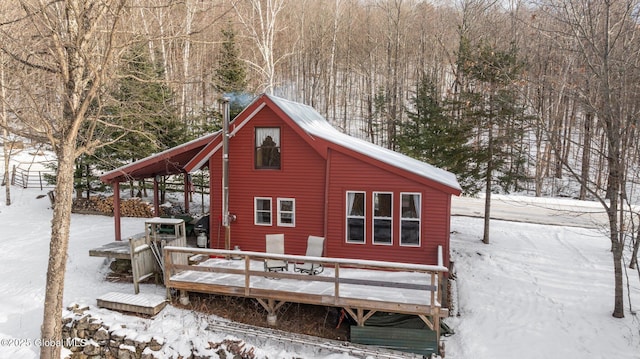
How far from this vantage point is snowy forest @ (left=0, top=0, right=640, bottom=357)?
7008 millimetres

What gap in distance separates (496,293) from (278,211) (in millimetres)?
6676

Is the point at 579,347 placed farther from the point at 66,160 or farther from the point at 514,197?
the point at 514,197

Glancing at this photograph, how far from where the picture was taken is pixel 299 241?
11.5 metres

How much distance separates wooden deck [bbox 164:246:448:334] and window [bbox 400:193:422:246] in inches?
36.1

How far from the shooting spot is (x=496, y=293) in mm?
11312

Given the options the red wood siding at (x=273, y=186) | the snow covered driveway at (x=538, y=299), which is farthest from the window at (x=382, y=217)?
the snow covered driveway at (x=538, y=299)

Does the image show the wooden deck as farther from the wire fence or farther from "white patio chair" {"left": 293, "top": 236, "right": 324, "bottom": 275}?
the wire fence

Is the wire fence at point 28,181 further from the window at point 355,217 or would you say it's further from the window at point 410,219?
the window at point 410,219

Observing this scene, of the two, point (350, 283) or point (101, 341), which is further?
point (101, 341)

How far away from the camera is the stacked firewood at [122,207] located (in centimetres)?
1878

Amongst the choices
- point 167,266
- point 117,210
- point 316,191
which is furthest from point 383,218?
point 117,210

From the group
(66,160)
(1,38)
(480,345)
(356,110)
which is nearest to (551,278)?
(480,345)

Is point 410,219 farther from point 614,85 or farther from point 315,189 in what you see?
point 614,85

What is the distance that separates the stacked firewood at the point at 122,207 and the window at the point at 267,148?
9.57 m
